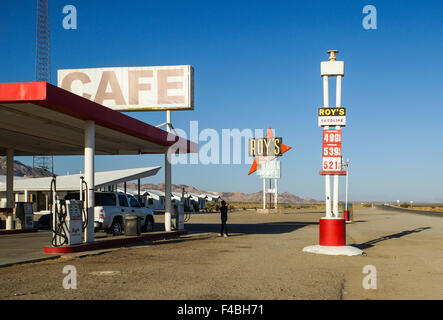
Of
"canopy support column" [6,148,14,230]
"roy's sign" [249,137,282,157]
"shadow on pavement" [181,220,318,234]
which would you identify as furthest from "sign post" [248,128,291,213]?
"canopy support column" [6,148,14,230]

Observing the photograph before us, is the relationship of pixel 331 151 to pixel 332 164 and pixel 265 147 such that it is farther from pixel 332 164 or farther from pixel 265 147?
pixel 265 147

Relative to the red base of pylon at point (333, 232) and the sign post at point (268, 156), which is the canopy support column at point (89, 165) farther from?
the sign post at point (268, 156)

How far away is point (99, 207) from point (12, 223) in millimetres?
6210

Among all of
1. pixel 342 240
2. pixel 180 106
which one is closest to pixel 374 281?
pixel 342 240

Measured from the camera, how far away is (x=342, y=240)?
14945mm

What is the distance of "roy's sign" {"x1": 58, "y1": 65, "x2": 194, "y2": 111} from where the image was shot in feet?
76.0

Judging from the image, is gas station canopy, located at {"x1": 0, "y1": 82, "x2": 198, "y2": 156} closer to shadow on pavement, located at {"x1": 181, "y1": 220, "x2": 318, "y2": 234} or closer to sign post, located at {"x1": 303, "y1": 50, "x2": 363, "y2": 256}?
shadow on pavement, located at {"x1": 181, "y1": 220, "x2": 318, "y2": 234}

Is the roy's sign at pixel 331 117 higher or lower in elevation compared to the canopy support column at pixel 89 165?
higher

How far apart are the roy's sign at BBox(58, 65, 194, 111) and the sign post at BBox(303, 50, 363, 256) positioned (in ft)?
29.2

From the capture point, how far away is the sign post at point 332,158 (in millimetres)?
14914

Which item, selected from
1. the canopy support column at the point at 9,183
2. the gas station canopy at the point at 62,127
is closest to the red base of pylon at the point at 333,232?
the gas station canopy at the point at 62,127

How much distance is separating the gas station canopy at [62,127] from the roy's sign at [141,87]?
198 centimetres
